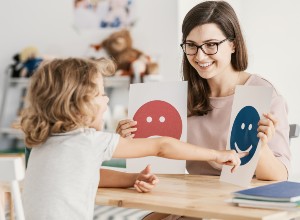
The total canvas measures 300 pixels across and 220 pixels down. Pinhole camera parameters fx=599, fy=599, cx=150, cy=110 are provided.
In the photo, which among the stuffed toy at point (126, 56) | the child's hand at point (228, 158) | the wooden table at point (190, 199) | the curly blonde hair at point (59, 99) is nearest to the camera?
the wooden table at point (190, 199)

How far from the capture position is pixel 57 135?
136 cm

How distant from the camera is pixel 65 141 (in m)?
1.34

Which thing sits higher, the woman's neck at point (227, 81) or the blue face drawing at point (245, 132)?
the woman's neck at point (227, 81)

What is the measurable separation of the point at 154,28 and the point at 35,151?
331cm

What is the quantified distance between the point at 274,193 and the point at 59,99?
0.52 meters

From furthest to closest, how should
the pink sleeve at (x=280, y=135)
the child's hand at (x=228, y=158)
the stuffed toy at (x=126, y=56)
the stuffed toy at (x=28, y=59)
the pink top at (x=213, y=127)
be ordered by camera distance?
the stuffed toy at (x=28, y=59)
the stuffed toy at (x=126, y=56)
the pink top at (x=213, y=127)
the pink sleeve at (x=280, y=135)
the child's hand at (x=228, y=158)

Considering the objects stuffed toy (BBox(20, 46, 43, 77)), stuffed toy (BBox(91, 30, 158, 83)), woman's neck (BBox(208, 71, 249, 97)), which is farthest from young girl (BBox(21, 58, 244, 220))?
stuffed toy (BBox(20, 46, 43, 77))

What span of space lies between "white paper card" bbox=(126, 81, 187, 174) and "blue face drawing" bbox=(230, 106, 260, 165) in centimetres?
21

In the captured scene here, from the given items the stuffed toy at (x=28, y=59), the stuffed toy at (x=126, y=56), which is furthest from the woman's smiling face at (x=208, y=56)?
the stuffed toy at (x=28, y=59)

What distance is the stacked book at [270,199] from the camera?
1.25 metres

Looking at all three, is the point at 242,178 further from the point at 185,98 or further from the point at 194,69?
the point at 194,69

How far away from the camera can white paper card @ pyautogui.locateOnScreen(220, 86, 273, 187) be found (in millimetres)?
1525

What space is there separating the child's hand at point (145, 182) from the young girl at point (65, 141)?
4.4 inches

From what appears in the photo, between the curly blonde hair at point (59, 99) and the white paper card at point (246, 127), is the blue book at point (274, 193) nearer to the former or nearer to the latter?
the white paper card at point (246, 127)
